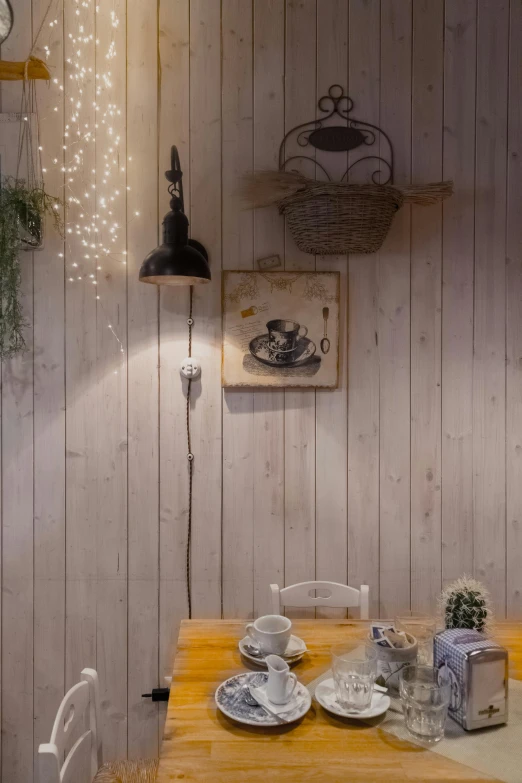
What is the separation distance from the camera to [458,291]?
2162 millimetres

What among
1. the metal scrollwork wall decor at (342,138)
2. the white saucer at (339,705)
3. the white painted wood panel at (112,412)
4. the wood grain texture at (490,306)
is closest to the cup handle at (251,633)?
the white saucer at (339,705)

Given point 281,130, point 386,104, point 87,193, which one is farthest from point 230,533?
point 386,104

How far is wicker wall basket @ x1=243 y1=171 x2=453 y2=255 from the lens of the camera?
1.88 m

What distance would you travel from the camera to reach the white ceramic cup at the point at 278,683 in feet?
4.62

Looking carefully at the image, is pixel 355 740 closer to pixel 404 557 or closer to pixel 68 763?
pixel 68 763

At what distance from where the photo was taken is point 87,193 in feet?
6.97

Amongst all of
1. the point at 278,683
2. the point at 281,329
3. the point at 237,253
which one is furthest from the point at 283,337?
the point at 278,683

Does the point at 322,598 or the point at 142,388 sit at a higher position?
the point at 142,388

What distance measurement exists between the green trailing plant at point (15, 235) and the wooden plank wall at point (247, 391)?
0.06 meters

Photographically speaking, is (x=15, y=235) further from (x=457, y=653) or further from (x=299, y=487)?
(x=457, y=653)

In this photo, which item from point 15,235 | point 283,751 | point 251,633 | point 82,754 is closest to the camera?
point 283,751

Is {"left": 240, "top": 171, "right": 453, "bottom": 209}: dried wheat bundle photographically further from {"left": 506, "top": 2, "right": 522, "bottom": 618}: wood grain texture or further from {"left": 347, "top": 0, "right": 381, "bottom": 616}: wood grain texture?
{"left": 506, "top": 2, "right": 522, "bottom": 618}: wood grain texture

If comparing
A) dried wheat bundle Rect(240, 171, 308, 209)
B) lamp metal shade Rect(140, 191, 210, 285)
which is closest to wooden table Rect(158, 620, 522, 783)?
lamp metal shade Rect(140, 191, 210, 285)

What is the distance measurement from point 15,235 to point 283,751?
5.56 ft
